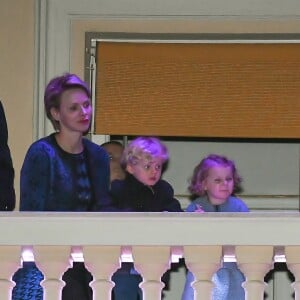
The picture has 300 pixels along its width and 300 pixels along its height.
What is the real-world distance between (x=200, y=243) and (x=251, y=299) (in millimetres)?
203

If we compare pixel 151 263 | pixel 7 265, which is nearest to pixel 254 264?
pixel 151 263

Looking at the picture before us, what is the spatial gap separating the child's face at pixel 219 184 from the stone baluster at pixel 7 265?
2.06 metres

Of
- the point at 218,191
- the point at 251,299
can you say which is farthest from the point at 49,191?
the point at 251,299

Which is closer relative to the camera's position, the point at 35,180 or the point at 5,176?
the point at 35,180

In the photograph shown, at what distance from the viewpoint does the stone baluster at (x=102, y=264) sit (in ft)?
9.93

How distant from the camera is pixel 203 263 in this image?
3.02 meters

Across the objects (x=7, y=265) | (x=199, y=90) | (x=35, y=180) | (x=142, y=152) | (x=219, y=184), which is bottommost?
(x=7, y=265)

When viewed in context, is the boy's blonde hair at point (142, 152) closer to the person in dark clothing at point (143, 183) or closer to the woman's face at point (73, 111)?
the person in dark clothing at point (143, 183)

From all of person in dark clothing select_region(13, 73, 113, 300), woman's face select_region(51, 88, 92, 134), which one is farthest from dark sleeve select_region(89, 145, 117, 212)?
woman's face select_region(51, 88, 92, 134)

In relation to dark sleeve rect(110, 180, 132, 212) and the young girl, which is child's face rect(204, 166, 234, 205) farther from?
dark sleeve rect(110, 180, 132, 212)

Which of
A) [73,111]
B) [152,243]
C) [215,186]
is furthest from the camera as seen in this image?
[215,186]

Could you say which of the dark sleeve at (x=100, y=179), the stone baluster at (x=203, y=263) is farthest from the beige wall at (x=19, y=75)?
the stone baluster at (x=203, y=263)

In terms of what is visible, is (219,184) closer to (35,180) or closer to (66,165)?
(66,165)

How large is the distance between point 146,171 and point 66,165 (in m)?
0.60
